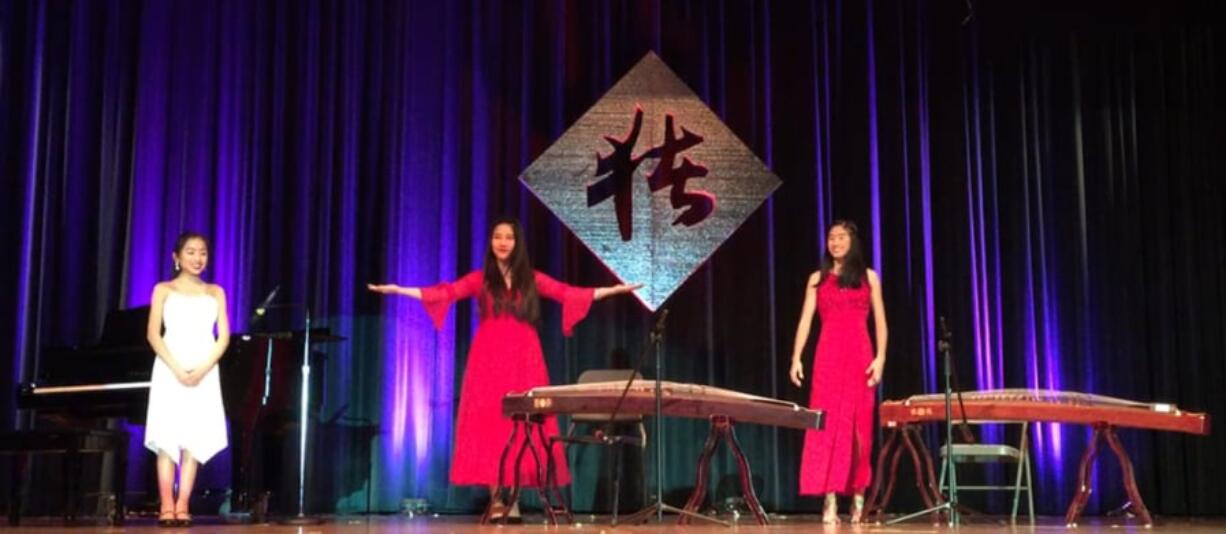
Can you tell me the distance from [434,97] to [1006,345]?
3.95 m

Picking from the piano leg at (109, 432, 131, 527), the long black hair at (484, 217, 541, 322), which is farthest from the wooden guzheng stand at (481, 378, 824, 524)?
the piano leg at (109, 432, 131, 527)

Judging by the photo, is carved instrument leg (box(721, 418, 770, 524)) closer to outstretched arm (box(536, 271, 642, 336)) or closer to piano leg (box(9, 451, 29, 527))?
outstretched arm (box(536, 271, 642, 336))

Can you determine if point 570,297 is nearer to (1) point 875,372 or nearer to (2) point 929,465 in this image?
(1) point 875,372

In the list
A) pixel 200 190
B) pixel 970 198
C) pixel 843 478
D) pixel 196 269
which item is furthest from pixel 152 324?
pixel 970 198

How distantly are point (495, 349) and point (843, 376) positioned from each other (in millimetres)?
1760

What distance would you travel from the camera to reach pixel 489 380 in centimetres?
689

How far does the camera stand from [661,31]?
8.96 m

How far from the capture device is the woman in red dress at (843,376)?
6.85 metres

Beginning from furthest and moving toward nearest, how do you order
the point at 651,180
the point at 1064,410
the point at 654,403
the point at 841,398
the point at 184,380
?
the point at 651,180, the point at 841,398, the point at 1064,410, the point at 654,403, the point at 184,380

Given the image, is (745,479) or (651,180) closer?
(745,479)

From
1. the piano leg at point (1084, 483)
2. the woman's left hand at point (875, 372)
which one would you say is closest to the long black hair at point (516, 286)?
the woman's left hand at point (875, 372)

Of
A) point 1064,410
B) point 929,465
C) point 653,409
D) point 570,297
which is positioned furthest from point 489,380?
point 1064,410

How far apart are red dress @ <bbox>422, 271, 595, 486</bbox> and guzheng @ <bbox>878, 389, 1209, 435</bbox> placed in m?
1.95

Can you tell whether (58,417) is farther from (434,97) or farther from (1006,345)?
(1006,345)
